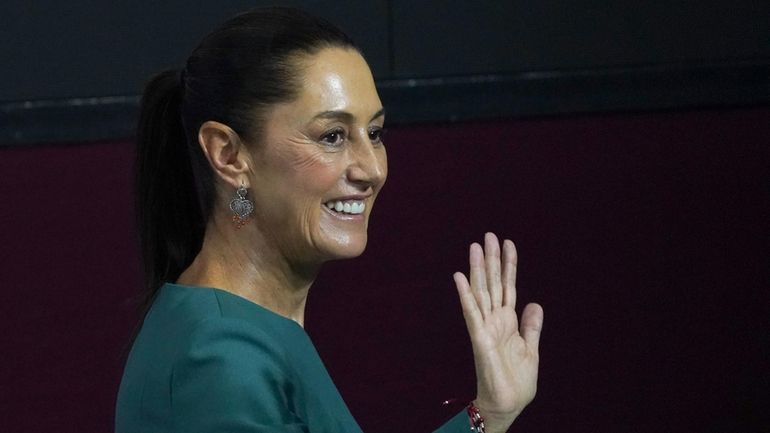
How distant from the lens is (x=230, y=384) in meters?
1.47

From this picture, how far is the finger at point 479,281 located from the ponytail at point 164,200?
1.09ft

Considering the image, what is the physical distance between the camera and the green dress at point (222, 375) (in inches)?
57.9

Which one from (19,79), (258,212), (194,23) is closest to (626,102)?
(194,23)

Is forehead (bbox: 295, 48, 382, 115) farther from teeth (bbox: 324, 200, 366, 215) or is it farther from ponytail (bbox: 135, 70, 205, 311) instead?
ponytail (bbox: 135, 70, 205, 311)

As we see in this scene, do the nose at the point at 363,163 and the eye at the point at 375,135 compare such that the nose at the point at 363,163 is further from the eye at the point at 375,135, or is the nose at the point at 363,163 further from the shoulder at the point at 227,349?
the shoulder at the point at 227,349

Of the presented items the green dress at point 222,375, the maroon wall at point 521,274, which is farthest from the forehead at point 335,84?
the maroon wall at point 521,274

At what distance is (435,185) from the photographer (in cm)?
301

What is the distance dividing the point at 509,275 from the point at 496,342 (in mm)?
108

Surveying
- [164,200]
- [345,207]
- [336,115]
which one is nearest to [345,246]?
[345,207]

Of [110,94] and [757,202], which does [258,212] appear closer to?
[110,94]

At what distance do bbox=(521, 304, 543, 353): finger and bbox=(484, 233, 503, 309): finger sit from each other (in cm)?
6

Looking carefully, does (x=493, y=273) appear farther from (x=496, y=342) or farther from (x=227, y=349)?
(x=227, y=349)

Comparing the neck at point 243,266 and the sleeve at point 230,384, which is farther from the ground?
the neck at point 243,266

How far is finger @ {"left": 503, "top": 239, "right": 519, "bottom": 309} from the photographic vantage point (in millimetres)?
1729
